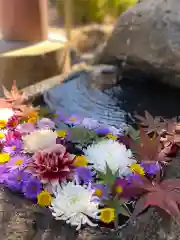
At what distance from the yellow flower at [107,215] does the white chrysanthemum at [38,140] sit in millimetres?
373

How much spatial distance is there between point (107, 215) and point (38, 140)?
17.2 inches

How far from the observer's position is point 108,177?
4.35 ft

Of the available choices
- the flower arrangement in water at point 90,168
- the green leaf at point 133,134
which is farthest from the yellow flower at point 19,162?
the green leaf at point 133,134

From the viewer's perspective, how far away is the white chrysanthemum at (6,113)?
177 cm

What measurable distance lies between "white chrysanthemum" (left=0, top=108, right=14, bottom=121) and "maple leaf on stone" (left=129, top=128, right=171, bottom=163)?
60cm

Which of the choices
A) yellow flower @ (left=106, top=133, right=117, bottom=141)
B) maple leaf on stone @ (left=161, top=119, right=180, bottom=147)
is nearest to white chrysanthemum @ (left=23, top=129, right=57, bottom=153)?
yellow flower @ (left=106, top=133, right=117, bottom=141)

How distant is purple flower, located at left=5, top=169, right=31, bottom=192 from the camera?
1.34m

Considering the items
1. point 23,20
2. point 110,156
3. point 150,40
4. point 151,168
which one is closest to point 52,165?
point 110,156

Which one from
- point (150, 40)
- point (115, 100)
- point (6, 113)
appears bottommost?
point (115, 100)

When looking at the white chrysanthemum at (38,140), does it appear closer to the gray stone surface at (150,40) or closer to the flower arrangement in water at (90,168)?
the flower arrangement in water at (90,168)

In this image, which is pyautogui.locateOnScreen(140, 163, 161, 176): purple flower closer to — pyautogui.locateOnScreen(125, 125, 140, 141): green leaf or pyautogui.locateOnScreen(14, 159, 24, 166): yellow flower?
pyautogui.locateOnScreen(125, 125, 140, 141): green leaf

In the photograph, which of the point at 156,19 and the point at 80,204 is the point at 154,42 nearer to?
the point at 156,19

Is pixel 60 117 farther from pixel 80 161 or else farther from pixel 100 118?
pixel 80 161

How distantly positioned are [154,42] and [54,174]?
1191 mm
